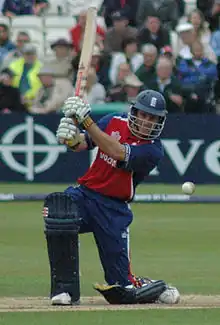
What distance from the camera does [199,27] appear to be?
19.6 metres

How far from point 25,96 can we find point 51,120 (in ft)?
4.05

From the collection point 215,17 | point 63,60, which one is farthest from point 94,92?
point 215,17

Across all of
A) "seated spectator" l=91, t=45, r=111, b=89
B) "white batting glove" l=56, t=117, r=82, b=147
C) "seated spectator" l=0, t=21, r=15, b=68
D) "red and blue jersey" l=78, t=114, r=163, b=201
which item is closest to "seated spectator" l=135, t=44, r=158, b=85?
"seated spectator" l=91, t=45, r=111, b=89

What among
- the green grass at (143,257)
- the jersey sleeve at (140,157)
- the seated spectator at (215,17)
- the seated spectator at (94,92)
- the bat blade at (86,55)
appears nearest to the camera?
the green grass at (143,257)

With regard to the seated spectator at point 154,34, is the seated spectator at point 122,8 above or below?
above

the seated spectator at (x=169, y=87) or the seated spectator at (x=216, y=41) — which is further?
the seated spectator at (x=216, y=41)

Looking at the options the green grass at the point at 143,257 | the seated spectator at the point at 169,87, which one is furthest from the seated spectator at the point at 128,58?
the green grass at the point at 143,257

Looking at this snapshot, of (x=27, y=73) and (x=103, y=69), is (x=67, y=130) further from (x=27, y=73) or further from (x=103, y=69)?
(x=103, y=69)

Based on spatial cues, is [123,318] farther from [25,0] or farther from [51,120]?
[25,0]

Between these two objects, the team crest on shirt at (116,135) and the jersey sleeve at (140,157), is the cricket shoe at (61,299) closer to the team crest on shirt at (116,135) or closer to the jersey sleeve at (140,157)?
the jersey sleeve at (140,157)

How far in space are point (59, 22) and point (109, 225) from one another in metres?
13.8

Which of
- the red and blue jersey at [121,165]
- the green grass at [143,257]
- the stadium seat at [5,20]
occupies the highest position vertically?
the red and blue jersey at [121,165]

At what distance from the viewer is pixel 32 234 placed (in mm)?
12672

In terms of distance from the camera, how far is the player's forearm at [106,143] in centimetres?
801
